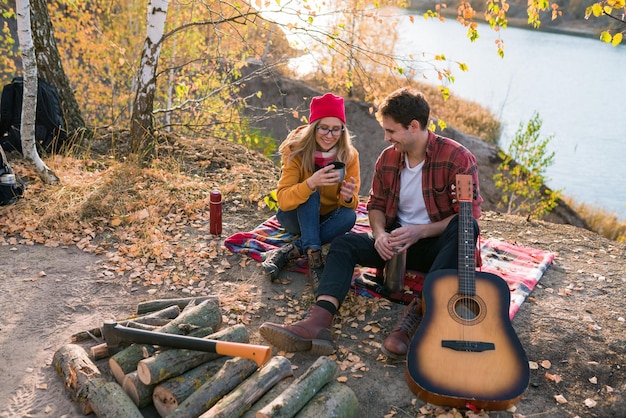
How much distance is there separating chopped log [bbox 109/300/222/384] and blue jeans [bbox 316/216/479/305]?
2.07 feet

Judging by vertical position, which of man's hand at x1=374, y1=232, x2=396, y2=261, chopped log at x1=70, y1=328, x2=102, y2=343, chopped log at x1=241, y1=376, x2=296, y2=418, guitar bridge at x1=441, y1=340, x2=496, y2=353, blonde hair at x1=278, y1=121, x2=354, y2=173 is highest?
blonde hair at x1=278, y1=121, x2=354, y2=173

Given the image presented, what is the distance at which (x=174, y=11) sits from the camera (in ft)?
36.1

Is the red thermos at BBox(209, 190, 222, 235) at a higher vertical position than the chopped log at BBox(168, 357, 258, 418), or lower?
higher

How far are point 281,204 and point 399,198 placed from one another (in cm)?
87

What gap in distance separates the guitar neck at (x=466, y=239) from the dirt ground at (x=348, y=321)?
1.91 ft

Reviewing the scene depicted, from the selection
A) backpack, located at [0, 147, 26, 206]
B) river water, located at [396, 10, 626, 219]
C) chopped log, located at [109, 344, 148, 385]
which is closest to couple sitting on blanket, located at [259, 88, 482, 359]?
chopped log, located at [109, 344, 148, 385]

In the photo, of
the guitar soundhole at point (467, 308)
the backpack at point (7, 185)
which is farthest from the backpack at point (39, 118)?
the guitar soundhole at point (467, 308)

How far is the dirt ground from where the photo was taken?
2850 millimetres

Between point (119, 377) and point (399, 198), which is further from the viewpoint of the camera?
point (399, 198)

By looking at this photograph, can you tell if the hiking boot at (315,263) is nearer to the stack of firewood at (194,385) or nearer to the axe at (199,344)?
the stack of firewood at (194,385)

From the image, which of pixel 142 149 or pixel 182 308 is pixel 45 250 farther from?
pixel 142 149

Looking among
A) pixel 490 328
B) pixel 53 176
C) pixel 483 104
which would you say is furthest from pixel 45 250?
pixel 483 104

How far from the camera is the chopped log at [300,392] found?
243 cm

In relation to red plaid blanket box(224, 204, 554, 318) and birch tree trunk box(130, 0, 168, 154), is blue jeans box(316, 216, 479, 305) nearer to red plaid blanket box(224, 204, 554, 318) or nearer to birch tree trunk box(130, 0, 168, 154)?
red plaid blanket box(224, 204, 554, 318)
